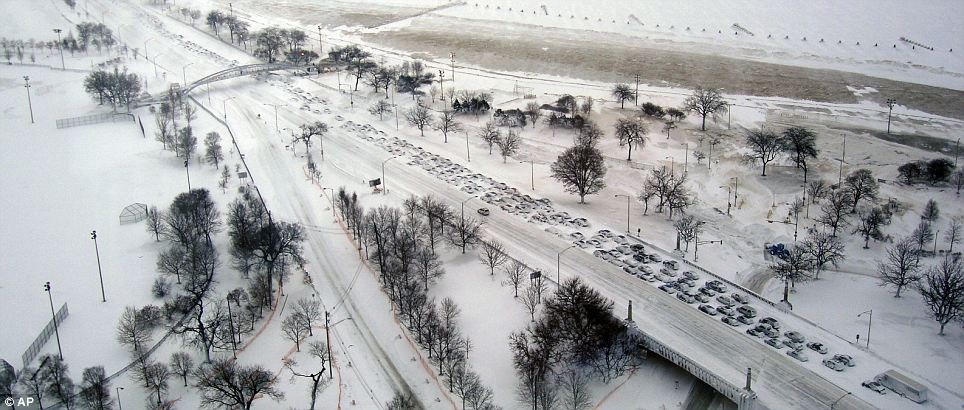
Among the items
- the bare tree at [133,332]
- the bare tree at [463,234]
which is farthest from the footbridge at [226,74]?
the bare tree at [133,332]

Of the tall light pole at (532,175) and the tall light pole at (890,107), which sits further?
the tall light pole at (890,107)

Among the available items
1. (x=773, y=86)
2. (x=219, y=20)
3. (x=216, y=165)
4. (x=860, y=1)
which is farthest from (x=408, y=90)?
(x=860, y=1)

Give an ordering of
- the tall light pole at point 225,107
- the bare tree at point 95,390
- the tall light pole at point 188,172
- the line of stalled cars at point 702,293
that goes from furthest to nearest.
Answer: the tall light pole at point 225,107 < the tall light pole at point 188,172 < the line of stalled cars at point 702,293 < the bare tree at point 95,390

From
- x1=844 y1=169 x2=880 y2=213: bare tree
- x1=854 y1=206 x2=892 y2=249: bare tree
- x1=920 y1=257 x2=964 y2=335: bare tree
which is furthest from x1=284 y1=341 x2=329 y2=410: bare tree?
x1=844 y1=169 x2=880 y2=213: bare tree

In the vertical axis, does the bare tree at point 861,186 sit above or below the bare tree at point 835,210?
above

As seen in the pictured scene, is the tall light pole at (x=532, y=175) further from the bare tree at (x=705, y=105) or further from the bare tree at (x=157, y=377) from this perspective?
the bare tree at (x=157, y=377)
